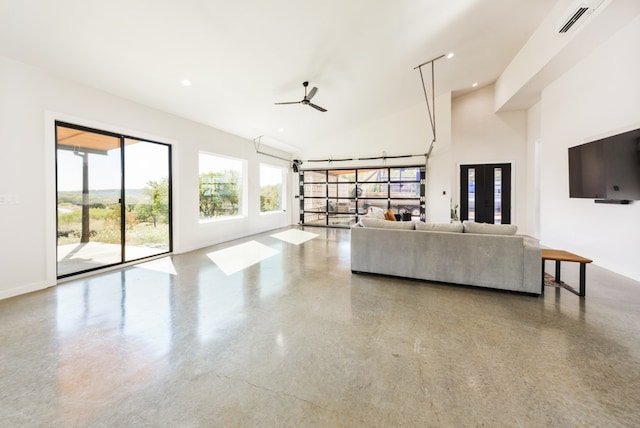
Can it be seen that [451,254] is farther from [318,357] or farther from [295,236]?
[295,236]

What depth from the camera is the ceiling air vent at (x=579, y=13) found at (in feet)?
9.53

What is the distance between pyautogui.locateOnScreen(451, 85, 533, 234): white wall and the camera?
7543 mm

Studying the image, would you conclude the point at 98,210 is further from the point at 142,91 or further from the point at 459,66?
the point at 459,66

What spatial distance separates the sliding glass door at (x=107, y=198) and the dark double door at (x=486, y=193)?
8.41m

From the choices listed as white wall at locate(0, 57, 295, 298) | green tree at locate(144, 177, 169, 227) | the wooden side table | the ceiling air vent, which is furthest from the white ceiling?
the wooden side table

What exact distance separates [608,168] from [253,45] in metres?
5.57

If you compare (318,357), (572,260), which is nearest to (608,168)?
(572,260)

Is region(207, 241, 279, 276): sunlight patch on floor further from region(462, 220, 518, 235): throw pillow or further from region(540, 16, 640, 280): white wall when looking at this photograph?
region(540, 16, 640, 280): white wall

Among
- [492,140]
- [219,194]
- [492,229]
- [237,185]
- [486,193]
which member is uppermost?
[492,140]

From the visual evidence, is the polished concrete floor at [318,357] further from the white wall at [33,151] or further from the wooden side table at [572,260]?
the white wall at [33,151]

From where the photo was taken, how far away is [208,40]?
3334mm

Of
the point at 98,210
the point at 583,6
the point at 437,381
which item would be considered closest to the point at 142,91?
the point at 98,210

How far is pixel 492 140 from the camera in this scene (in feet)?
25.5

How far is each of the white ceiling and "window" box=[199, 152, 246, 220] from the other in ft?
3.22
